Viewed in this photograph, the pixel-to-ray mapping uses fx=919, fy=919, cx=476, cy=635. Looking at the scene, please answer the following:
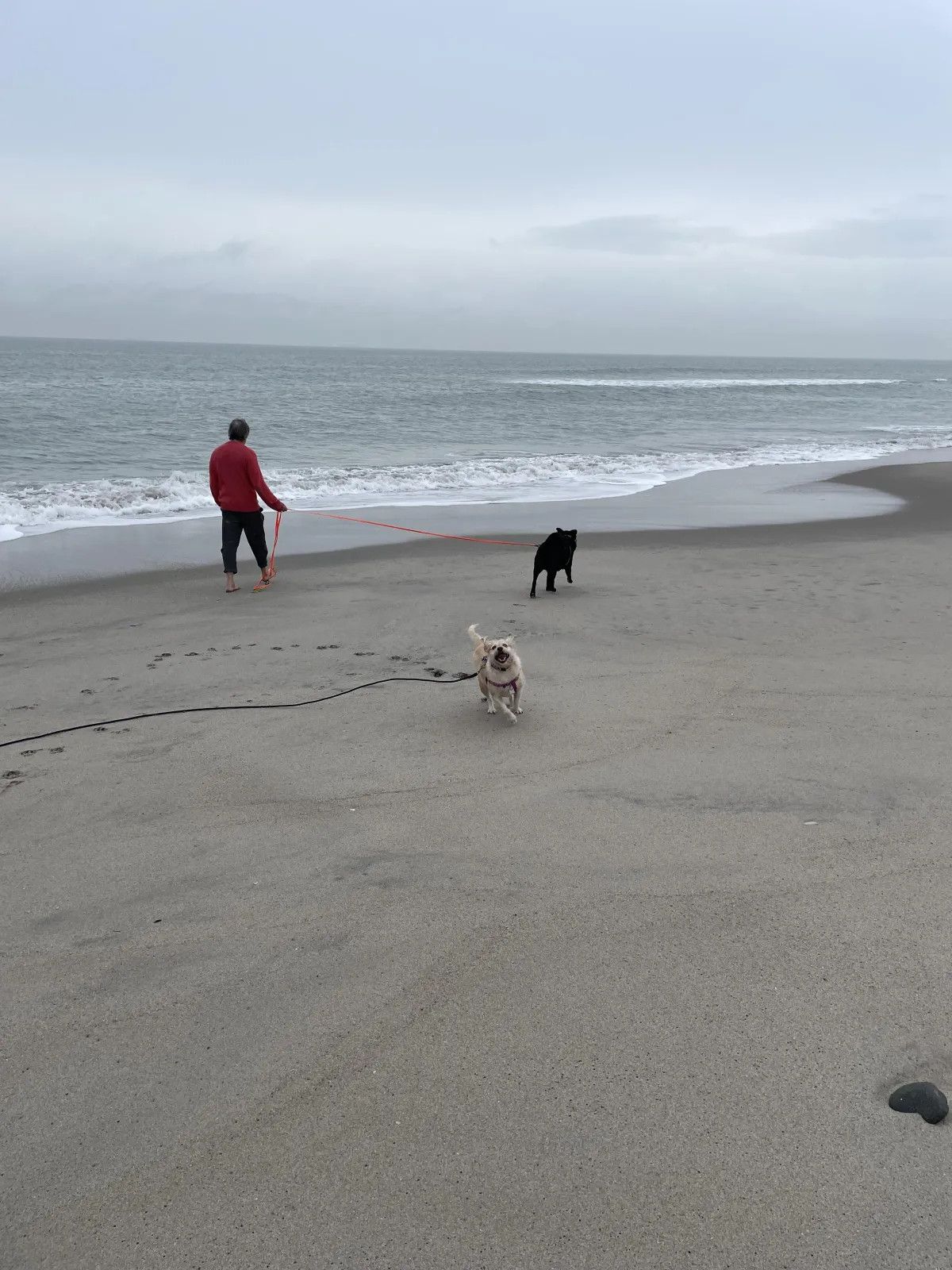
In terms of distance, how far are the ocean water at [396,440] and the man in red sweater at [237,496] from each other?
13.5ft

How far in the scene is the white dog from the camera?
517 centimetres

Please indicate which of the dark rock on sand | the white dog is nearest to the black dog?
the white dog

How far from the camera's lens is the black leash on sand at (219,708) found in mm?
5242

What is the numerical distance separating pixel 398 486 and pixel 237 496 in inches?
308

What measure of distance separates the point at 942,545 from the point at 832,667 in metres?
6.00

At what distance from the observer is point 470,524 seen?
13.1 m

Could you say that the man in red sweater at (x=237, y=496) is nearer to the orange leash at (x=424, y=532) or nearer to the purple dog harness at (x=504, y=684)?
the orange leash at (x=424, y=532)

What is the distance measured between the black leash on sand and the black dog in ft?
8.67

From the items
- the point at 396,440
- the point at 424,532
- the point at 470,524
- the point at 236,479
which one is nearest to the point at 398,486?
the point at 470,524

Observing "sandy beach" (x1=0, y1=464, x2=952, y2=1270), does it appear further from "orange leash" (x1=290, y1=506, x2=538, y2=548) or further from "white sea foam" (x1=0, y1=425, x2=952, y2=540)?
"white sea foam" (x1=0, y1=425, x2=952, y2=540)

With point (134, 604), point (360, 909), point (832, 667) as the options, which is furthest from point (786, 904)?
point (134, 604)

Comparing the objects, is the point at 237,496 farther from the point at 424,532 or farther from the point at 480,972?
the point at 480,972

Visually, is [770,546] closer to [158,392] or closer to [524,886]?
[524,886]

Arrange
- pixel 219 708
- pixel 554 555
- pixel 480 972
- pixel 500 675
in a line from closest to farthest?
pixel 480 972
pixel 500 675
pixel 219 708
pixel 554 555
